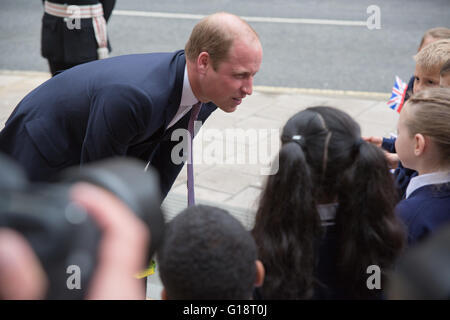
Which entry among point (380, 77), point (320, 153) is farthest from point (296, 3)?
point (320, 153)

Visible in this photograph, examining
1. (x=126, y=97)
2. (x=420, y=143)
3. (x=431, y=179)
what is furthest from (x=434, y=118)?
(x=126, y=97)

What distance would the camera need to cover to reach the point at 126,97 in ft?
8.54

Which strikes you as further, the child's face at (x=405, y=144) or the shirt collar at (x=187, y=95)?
the shirt collar at (x=187, y=95)

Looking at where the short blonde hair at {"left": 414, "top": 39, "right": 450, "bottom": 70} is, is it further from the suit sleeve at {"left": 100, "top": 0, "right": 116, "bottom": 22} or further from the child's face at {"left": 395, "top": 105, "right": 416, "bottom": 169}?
the suit sleeve at {"left": 100, "top": 0, "right": 116, "bottom": 22}

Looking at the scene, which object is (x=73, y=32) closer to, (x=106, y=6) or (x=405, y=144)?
(x=106, y=6)

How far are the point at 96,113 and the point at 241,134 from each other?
3180 mm

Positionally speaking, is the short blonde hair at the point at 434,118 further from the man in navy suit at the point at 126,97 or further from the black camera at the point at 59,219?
the black camera at the point at 59,219

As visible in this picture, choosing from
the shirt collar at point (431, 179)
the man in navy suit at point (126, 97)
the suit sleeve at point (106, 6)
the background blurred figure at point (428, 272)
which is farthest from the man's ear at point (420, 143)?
the suit sleeve at point (106, 6)

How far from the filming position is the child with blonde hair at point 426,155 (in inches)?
90.0

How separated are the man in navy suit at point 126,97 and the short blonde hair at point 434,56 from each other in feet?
3.97

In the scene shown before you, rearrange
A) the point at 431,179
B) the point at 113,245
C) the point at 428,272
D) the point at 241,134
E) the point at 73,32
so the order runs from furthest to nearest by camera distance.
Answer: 1. the point at 241,134
2. the point at 73,32
3. the point at 431,179
4. the point at 113,245
5. the point at 428,272

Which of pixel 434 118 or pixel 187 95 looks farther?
pixel 187 95

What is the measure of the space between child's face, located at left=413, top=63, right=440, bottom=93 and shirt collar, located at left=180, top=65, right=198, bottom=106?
1.42 m
